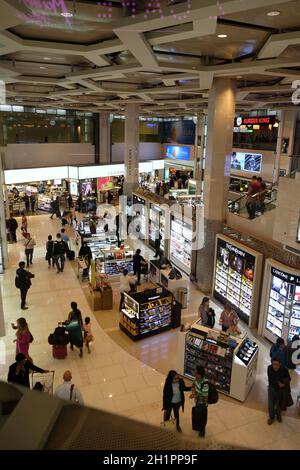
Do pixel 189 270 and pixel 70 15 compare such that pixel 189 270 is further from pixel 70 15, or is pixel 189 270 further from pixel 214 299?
pixel 70 15

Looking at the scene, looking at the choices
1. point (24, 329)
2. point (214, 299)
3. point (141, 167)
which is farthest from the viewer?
point (141, 167)

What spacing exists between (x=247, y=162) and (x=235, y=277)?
14.4 m

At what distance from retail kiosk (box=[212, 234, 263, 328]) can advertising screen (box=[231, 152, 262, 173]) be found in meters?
12.7

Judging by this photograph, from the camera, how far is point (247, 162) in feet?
74.8

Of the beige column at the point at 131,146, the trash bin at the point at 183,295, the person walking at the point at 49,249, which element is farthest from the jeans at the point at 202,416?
the beige column at the point at 131,146

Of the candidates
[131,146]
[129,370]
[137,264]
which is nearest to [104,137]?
[131,146]

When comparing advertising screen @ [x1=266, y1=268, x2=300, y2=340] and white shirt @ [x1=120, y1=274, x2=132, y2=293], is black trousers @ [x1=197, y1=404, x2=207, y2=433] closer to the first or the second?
advertising screen @ [x1=266, y1=268, x2=300, y2=340]

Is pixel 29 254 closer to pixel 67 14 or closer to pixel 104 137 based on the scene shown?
pixel 67 14
